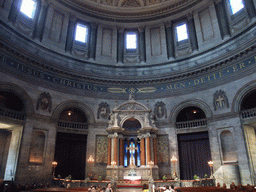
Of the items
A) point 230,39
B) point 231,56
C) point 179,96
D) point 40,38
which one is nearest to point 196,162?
point 179,96

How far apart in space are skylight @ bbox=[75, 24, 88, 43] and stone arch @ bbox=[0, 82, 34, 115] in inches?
433

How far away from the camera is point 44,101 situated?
23.2m

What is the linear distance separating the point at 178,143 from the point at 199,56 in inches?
427

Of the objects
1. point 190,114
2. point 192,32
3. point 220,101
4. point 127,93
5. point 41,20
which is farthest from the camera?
point 192,32

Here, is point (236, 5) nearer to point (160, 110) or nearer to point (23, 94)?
point (160, 110)

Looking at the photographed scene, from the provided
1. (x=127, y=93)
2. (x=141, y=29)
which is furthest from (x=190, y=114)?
(x=141, y=29)

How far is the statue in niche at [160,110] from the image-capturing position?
2581cm

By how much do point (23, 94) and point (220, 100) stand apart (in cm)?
2013

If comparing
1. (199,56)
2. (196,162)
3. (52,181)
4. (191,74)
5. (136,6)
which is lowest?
(52,181)

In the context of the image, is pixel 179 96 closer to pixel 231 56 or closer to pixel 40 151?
pixel 231 56

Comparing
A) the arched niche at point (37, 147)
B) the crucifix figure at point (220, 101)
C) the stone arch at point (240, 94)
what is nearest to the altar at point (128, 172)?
the arched niche at point (37, 147)

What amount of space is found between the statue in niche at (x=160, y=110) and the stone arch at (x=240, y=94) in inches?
291

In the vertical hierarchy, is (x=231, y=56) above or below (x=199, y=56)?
below

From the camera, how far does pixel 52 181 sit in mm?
21156
